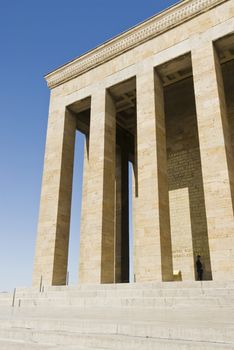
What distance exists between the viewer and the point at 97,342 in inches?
157

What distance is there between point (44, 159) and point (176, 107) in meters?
8.65

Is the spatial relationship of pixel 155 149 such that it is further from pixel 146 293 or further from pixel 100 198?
pixel 146 293

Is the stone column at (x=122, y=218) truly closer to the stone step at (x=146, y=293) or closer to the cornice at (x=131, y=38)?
the cornice at (x=131, y=38)

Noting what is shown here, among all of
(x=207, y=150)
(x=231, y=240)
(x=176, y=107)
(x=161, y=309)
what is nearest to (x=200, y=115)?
(x=207, y=150)

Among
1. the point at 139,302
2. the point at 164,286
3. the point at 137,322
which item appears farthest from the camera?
the point at 164,286

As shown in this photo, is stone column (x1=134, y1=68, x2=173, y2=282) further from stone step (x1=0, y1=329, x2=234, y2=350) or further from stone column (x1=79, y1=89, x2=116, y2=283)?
stone step (x1=0, y1=329, x2=234, y2=350)

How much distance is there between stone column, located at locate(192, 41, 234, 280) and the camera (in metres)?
10.3

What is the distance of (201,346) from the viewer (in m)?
3.29

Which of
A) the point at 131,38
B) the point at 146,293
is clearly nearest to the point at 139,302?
the point at 146,293

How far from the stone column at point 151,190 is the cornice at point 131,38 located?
2.19 m

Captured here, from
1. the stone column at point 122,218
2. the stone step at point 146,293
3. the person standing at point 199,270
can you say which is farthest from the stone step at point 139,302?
the stone column at point 122,218

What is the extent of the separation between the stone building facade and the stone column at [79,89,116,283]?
52 millimetres

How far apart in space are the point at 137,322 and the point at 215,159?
8.00 metres

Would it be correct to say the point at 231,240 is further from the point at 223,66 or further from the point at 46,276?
the point at 223,66
